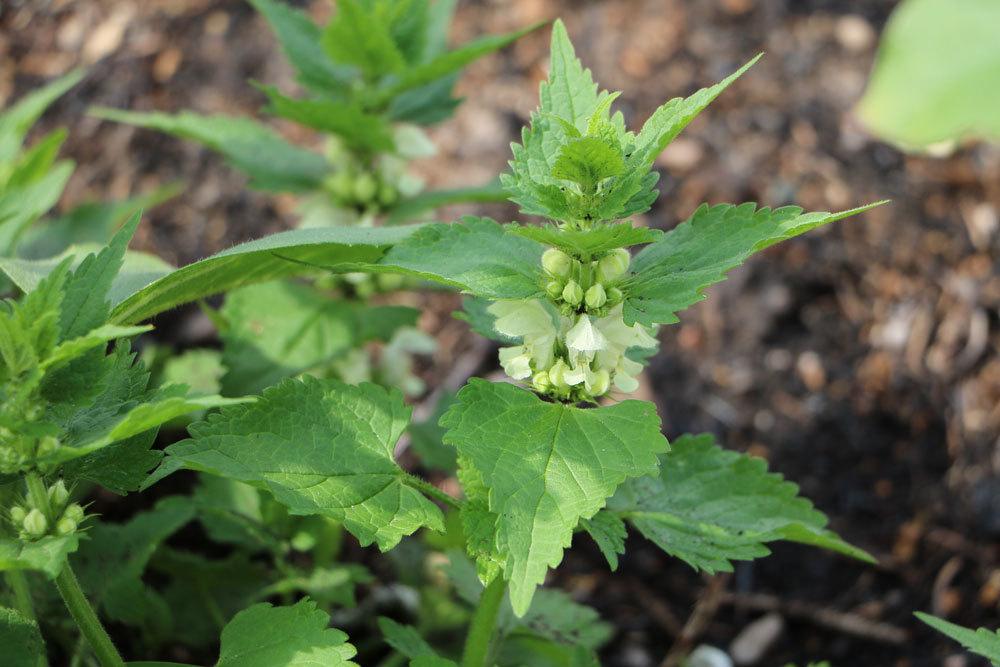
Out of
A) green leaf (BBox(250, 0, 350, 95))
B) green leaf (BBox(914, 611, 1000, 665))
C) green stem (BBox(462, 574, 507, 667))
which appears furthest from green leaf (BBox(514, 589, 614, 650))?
green leaf (BBox(250, 0, 350, 95))

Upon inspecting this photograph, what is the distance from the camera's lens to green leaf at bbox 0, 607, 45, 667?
1.38m

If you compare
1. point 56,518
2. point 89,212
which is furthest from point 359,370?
point 56,518

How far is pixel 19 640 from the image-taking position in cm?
140

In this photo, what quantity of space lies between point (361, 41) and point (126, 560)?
1117 millimetres

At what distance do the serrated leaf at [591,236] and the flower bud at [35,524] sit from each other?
70 centimetres

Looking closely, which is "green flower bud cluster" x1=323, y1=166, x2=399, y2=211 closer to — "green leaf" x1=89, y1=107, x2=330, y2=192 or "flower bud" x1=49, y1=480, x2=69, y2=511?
"green leaf" x1=89, y1=107, x2=330, y2=192

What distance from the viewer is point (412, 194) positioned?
2.25 meters

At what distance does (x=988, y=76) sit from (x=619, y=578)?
210 cm

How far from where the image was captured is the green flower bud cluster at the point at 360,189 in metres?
2.19

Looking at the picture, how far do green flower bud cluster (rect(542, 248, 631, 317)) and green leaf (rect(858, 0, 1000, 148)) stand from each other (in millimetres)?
668

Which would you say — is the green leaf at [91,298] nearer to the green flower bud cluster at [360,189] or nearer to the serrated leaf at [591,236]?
the serrated leaf at [591,236]

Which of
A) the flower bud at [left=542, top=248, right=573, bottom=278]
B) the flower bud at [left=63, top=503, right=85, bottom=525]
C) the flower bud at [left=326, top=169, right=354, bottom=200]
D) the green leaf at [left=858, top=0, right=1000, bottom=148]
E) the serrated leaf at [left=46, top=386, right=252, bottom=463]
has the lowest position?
the flower bud at [left=326, top=169, right=354, bottom=200]

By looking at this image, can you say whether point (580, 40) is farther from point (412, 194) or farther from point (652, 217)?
point (412, 194)

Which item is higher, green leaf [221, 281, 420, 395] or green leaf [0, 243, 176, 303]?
green leaf [0, 243, 176, 303]
